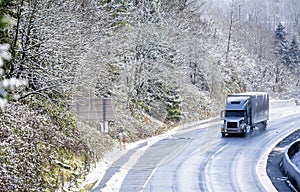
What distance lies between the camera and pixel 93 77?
1118 inches

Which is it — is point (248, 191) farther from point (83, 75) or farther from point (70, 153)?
point (83, 75)

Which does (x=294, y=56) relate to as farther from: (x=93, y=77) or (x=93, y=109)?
(x=93, y=109)

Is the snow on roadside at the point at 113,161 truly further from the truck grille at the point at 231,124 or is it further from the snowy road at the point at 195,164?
the truck grille at the point at 231,124

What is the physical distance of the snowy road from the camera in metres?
20.5

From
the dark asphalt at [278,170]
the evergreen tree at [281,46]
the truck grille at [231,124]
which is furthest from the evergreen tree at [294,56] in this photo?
the truck grille at [231,124]

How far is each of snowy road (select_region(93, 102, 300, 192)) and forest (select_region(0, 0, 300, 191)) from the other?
6.23ft

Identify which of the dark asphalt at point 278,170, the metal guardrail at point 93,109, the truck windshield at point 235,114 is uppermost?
the metal guardrail at point 93,109

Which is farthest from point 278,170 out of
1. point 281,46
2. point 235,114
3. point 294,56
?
point 281,46

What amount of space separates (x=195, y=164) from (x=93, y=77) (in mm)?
8459

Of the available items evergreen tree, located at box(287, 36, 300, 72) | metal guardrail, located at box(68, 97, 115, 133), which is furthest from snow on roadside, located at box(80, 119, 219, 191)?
evergreen tree, located at box(287, 36, 300, 72)

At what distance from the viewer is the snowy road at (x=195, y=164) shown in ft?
67.3

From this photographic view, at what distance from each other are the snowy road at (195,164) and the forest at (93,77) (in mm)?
1898

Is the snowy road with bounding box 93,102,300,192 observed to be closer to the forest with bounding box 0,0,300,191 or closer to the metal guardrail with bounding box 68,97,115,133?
the forest with bounding box 0,0,300,191

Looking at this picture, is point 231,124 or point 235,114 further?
point 235,114
